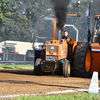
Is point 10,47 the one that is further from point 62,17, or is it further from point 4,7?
point 62,17

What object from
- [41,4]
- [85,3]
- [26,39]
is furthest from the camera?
[85,3]

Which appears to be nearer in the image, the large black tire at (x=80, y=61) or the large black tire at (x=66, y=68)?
the large black tire at (x=66, y=68)

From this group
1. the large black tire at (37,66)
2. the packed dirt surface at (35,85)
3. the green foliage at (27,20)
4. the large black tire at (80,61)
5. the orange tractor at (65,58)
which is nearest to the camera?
the packed dirt surface at (35,85)

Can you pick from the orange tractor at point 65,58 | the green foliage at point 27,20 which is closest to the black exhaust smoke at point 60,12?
the orange tractor at point 65,58

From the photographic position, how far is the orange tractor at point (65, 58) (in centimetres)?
1270

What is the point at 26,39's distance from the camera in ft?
250

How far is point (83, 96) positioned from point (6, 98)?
2022 mm

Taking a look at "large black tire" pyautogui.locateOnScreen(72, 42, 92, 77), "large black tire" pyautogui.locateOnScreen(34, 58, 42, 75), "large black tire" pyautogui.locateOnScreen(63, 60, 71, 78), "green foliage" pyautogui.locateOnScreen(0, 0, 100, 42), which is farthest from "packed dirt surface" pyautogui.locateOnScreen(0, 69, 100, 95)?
"green foliage" pyautogui.locateOnScreen(0, 0, 100, 42)

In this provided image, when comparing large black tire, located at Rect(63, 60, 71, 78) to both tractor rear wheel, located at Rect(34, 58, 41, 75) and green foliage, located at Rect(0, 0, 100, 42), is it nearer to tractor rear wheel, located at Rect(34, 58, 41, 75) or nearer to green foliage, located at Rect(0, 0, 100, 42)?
tractor rear wheel, located at Rect(34, 58, 41, 75)

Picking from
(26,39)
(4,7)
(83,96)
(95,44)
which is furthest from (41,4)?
(83,96)

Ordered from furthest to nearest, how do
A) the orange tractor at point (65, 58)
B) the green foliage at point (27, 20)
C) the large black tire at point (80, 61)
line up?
the green foliage at point (27, 20) < the large black tire at point (80, 61) < the orange tractor at point (65, 58)

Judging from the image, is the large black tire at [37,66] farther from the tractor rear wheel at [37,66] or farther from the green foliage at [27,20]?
the green foliage at [27,20]

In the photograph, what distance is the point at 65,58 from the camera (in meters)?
13.5

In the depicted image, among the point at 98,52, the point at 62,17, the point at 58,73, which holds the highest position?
the point at 62,17
